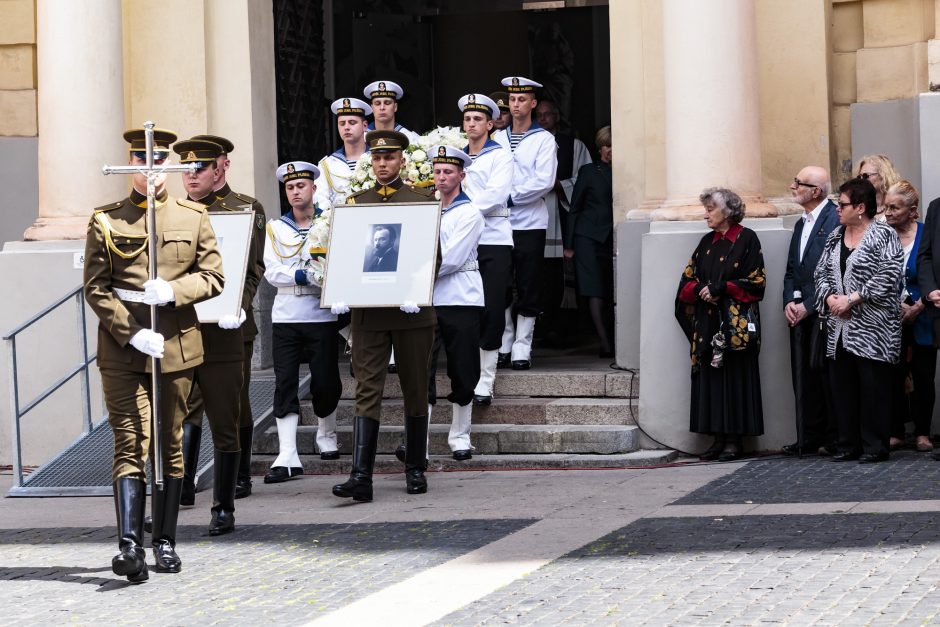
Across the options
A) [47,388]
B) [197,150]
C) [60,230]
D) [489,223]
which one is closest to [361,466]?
[197,150]

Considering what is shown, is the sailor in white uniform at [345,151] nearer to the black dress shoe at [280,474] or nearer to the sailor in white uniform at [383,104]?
the sailor in white uniform at [383,104]

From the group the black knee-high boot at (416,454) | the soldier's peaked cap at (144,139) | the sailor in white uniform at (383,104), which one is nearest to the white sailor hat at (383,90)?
the sailor in white uniform at (383,104)

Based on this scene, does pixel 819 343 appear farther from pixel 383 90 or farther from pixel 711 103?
pixel 383 90

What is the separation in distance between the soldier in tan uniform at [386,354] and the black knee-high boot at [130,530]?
1.93 metres

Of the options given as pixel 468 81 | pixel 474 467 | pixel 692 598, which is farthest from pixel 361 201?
pixel 468 81

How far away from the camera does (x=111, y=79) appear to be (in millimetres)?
11375

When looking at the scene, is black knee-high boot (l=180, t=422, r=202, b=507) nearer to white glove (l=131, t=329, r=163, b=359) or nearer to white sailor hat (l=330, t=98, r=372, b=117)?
white glove (l=131, t=329, r=163, b=359)

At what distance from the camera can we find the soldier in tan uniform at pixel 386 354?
873cm

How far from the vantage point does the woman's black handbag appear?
9.55m

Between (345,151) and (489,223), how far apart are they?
3.42 ft

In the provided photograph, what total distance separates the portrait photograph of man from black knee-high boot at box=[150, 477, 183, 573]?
2170mm

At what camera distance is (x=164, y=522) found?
23.0ft

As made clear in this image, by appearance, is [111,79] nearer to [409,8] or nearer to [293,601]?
[409,8]

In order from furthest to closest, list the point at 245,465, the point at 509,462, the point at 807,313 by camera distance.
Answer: the point at 509,462
the point at 807,313
the point at 245,465
